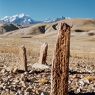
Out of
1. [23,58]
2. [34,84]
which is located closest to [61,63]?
[34,84]

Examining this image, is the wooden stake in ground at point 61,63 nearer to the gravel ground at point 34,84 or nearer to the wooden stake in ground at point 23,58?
the gravel ground at point 34,84

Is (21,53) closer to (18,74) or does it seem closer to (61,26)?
(18,74)

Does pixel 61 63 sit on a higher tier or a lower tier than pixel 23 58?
higher

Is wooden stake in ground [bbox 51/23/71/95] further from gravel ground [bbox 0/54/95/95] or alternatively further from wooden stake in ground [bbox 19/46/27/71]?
wooden stake in ground [bbox 19/46/27/71]

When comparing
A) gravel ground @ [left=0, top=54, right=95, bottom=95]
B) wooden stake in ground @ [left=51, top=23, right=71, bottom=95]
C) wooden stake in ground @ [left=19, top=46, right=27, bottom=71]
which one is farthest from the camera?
wooden stake in ground @ [left=19, top=46, right=27, bottom=71]

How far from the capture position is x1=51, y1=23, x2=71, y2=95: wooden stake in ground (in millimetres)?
14461

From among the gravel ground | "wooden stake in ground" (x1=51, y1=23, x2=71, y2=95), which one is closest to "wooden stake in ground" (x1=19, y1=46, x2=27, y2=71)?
the gravel ground

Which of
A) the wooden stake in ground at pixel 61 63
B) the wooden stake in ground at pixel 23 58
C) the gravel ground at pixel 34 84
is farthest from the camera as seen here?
the wooden stake in ground at pixel 23 58

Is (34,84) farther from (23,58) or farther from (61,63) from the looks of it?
(23,58)

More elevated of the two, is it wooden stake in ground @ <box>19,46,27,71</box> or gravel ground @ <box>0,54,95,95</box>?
wooden stake in ground @ <box>19,46,27,71</box>

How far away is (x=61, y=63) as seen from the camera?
14.8 meters

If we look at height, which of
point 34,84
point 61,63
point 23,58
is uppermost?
point 61,63

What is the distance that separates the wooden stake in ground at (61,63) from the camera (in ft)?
47.4

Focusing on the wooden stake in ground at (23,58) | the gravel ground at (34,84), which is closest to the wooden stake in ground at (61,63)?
the gravel ground at (34,84)
